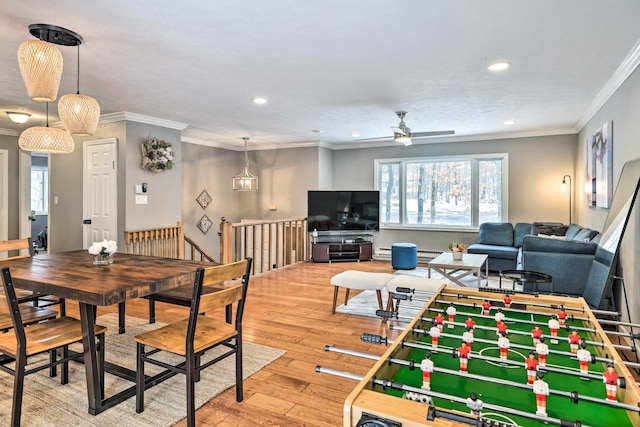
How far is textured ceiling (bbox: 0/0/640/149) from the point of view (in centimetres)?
240

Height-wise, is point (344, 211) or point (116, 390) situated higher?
point (344, 211)

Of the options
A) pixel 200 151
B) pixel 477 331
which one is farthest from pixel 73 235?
pixel 477 331

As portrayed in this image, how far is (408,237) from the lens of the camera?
792 centimetres

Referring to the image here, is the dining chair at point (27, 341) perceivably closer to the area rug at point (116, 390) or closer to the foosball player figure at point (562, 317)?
the area rug at point (116, 390)

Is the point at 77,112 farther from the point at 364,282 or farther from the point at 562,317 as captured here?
the point at 562,317

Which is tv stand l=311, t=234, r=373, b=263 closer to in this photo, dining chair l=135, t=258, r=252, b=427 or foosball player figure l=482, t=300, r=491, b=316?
dining chair l=135, t=258, r=252, b=427

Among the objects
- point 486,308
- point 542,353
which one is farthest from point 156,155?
point 542,353

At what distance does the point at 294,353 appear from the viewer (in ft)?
10.0

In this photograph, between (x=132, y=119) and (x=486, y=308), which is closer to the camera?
(x=486, y=308)

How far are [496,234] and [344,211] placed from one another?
289 centimetres

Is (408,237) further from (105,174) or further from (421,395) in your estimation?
(421,395)

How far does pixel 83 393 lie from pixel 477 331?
2.43m

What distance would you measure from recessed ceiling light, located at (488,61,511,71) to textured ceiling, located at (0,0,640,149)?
0.08 metres

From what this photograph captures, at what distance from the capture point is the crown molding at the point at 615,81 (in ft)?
10.3
